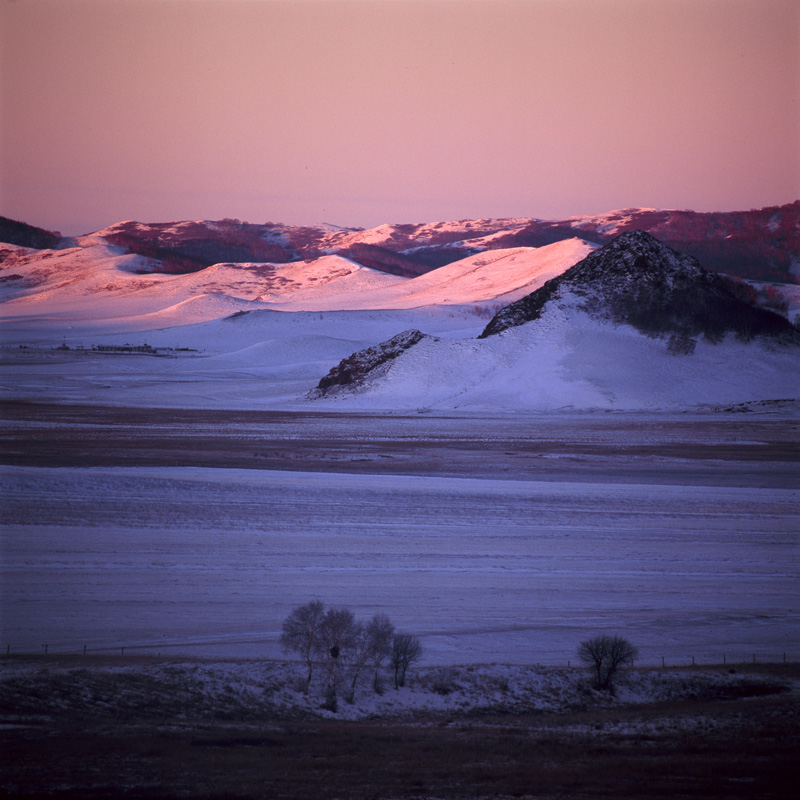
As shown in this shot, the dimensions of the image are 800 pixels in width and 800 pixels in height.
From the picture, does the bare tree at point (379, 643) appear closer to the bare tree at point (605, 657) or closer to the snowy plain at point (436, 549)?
the snowy plain at point (436, 549)

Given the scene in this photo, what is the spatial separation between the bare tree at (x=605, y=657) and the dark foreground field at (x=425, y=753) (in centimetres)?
29

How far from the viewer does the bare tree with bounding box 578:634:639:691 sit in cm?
902

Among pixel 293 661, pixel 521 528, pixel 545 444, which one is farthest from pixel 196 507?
pixel 545 444

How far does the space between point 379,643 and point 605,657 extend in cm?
243

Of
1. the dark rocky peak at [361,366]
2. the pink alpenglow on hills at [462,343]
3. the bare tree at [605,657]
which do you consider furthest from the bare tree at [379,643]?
the dark rocky peak at [361,366]

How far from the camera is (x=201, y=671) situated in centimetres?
866

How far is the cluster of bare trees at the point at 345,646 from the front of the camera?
8.93 metres

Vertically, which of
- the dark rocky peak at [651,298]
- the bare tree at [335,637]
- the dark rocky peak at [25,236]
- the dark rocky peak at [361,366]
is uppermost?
the dark rocky peak at [25,236]

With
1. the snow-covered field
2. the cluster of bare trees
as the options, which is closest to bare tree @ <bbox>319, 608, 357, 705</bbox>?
the cluster of bare trees

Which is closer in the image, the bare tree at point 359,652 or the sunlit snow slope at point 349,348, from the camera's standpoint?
the bare tree at point 359,652

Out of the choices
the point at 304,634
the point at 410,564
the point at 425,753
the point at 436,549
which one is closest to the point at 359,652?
the point at 304,634

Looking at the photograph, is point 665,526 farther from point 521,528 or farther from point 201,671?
point 201,671

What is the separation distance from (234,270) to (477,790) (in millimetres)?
142159

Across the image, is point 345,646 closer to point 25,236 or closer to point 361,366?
point 361,366
